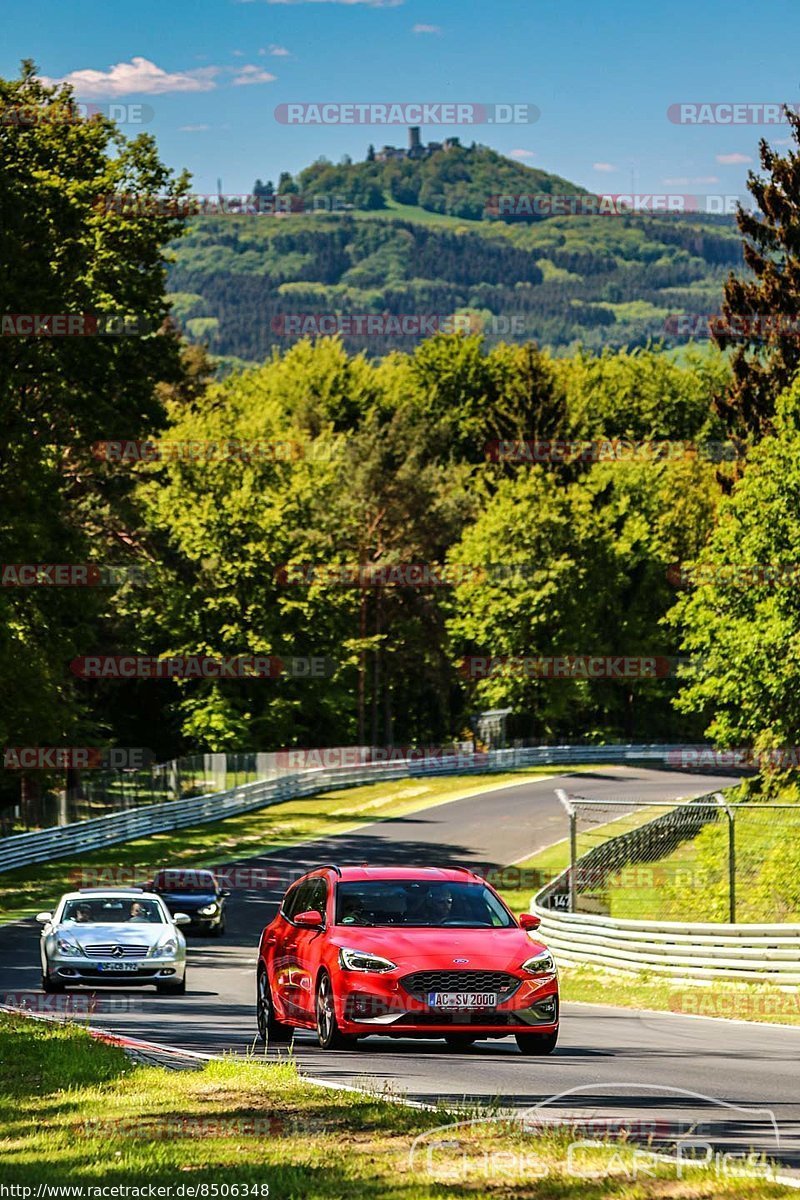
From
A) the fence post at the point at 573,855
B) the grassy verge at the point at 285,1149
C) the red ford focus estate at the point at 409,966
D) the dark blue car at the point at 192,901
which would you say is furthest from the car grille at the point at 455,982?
the dark blue car at the point at 192,901

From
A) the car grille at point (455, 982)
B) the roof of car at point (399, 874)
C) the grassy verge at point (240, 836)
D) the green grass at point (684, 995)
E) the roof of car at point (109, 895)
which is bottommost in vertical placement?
the grassy verge at point (240, 836)

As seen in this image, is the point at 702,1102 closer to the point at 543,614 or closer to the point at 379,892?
the point at 379,892

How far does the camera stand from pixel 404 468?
87.6 meters

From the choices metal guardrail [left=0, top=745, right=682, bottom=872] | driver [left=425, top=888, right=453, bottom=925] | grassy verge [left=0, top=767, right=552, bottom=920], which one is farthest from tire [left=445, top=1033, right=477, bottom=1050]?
metal guardrail [left=0, top=745, right=682, bottom=872]

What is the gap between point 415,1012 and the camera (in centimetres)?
1409

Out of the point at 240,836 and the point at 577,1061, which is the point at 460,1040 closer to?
the point at 577,1061

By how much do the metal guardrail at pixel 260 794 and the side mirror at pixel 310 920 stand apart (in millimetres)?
31949

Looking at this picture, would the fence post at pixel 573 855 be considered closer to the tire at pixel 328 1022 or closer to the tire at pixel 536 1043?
the tire at pixel 536 1043

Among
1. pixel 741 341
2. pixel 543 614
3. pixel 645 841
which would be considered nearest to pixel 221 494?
pixel 543 614

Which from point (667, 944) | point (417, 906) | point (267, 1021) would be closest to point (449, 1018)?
point (417, 906)

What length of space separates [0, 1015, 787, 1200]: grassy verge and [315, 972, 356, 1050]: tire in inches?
85.6

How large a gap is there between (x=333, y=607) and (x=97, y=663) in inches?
682

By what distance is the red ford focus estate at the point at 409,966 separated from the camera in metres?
14.1

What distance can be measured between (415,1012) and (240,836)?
42818 millimetres
